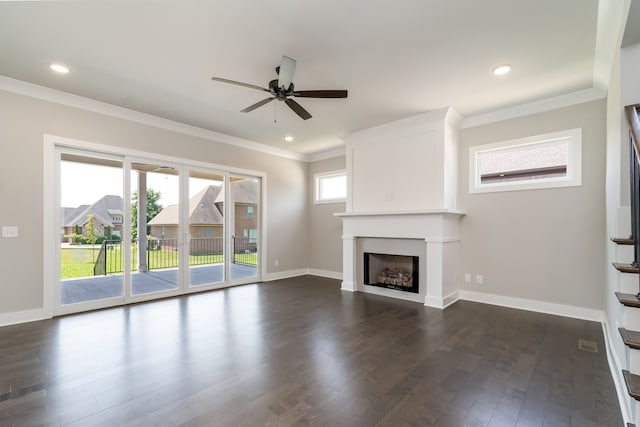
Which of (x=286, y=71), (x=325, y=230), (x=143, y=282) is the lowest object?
(x=143, y=282)

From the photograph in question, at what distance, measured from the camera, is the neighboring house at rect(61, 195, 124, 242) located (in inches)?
158

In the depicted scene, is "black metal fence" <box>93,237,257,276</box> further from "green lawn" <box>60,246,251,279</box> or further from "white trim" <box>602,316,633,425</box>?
"white trim" <box>602,316,633,425</box>

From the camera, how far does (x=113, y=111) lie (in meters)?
4.23

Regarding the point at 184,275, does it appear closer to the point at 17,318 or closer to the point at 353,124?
the point at 17,318

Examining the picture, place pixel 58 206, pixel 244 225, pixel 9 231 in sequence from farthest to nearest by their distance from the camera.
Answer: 1. pixel 244 225
2. pixel 58 206
3. pixel 9 231

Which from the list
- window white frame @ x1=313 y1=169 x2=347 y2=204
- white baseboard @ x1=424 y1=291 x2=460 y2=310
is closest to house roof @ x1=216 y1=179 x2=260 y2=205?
window white frame @ x1=313 y1=169 x2=347 y2=204

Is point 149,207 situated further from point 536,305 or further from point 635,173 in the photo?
point 536,305

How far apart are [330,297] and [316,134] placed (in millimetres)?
2965

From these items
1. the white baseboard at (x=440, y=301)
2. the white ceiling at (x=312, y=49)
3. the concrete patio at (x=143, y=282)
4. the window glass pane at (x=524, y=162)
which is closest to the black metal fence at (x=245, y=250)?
the concrete patio at (x=143, y=282)

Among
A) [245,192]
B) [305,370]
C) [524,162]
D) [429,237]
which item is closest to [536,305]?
[429,237]

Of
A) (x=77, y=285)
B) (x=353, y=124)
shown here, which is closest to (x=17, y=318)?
(x=77, y=285)

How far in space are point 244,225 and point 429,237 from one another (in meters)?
3.58

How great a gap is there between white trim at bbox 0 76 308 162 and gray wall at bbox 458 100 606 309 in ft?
13.6

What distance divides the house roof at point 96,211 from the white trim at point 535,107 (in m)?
5.58
